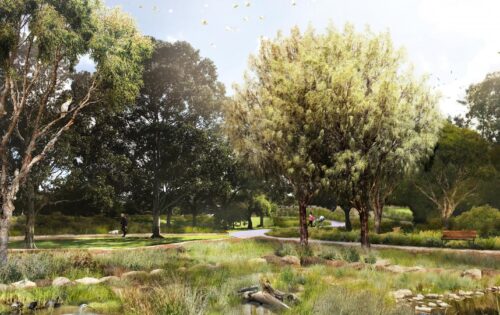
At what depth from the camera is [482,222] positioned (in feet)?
98.7

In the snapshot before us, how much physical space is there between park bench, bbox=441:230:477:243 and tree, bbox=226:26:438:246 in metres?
5.66

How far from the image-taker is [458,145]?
33188 mm

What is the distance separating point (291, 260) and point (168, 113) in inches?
835

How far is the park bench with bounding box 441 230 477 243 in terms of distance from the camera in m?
24.1

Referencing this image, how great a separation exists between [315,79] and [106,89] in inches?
436

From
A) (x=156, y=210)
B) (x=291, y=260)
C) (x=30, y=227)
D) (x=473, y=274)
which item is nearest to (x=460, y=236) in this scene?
(x=473, y=274)

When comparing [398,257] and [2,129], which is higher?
[2,129]

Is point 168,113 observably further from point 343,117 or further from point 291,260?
point 291,260

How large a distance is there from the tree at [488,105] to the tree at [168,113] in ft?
94.5

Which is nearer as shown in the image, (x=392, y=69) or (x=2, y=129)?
(x=392, y=69)

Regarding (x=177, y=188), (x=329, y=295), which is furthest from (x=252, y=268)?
(x=177, y=188)

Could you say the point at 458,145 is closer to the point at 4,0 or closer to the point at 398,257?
the point at 398,257

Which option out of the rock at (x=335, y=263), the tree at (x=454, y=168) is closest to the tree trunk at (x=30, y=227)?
the rock at (x=335, y=263)

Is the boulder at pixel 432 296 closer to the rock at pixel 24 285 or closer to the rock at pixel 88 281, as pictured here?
the rock at pixel 88 281
